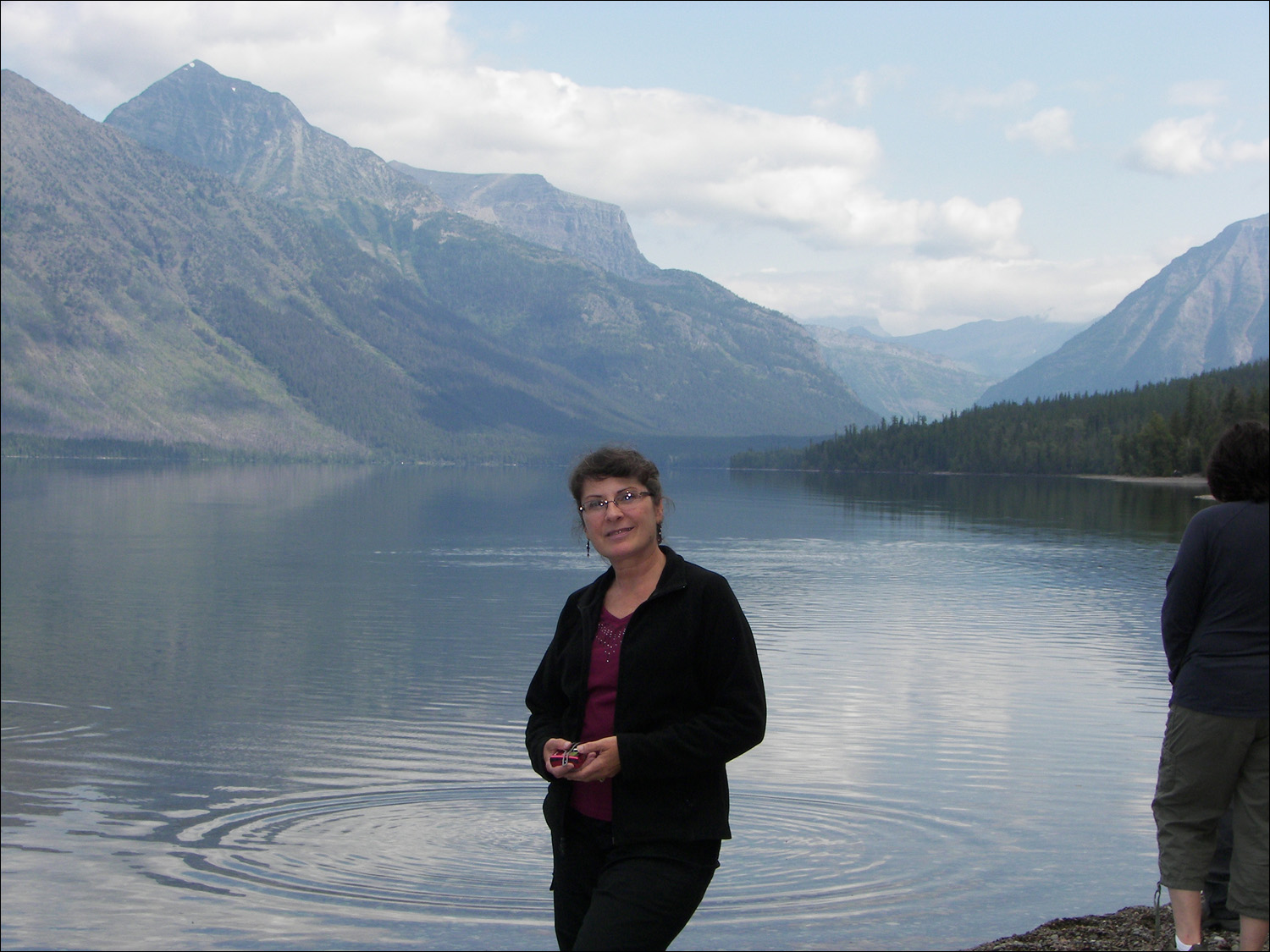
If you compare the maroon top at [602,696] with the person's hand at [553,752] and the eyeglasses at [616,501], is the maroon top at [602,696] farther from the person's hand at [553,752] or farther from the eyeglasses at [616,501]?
the eyeglasses at [616,501]

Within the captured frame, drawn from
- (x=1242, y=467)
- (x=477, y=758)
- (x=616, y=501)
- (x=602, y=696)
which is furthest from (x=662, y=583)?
(x=477, y=758)

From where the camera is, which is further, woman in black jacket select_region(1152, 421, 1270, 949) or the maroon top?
woman in black jacket select_region(1152, 421, 1270, 949)

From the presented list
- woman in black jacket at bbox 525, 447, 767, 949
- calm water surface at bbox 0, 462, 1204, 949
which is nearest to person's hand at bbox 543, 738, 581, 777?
woman in black jacket at bbox 525, 447, 767, 949

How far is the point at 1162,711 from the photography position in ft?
96.7

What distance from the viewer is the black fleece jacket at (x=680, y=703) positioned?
6.07 metres

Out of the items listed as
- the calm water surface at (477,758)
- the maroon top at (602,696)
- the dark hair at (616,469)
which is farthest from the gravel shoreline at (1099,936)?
the dark hair at (616,469)

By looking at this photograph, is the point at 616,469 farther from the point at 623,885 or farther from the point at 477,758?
the point at 477,758

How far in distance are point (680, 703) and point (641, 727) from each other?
21 centimetres

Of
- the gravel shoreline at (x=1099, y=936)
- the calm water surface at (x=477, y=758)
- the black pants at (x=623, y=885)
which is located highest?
the black pants at (x=623, y=885)

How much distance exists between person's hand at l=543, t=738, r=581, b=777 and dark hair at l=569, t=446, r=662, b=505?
117 centimetres

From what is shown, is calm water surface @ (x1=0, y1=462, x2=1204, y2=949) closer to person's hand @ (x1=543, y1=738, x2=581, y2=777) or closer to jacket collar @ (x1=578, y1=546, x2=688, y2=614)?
jacket collar @ (x1=578, y1=546, x2=688, y2=614)

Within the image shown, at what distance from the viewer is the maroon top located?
6.22 m

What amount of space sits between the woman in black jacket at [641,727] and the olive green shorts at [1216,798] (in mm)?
2703

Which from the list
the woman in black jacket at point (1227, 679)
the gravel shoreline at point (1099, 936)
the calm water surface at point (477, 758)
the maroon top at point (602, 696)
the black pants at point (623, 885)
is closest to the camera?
the black pants at point (623, 885)
